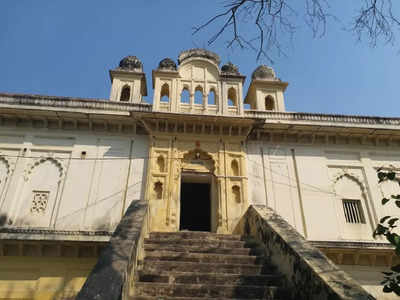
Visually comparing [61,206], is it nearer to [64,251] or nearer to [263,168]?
[64,251]

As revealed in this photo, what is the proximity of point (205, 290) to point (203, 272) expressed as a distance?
77cm

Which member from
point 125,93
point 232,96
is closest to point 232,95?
point 232,96

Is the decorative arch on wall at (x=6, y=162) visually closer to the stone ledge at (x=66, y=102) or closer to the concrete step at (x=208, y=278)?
the stone ledge at (x=66, y=102)

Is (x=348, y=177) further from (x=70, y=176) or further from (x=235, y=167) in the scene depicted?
(x=70, y=176)

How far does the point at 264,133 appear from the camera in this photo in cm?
1226

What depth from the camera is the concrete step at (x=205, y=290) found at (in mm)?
4934

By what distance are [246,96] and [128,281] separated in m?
13.2

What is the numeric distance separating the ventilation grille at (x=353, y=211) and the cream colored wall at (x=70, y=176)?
7392 millimetres

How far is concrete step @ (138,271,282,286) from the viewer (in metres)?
5.38

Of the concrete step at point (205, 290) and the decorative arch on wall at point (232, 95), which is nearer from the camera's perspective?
the concrete step at point (205, 290)

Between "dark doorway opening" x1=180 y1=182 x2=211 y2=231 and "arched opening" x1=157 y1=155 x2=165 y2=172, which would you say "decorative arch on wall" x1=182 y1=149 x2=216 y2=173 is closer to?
"arched opening" x1=157 y1=155 x2=165 y2=172

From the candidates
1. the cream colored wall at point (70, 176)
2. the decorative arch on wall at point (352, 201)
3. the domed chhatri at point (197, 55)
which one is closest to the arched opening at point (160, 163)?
A: the cream colored wall at point (70, 176)

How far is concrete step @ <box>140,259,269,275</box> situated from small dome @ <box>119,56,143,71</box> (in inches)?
466

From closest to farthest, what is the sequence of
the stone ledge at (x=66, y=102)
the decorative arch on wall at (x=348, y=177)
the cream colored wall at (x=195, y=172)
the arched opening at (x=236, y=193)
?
1. the cream colored wall at (x=195, y=172)
2. the arched opening at (x=236, y=193)
3. the decorative arch on wall at (x=348, y=177)
4. the stone ledge at (x=66, y=102)
